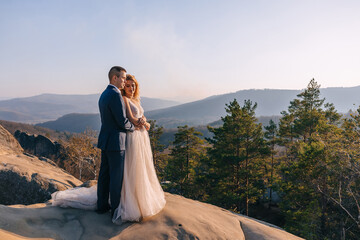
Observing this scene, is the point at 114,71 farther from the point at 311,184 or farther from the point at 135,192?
the point at 311,184

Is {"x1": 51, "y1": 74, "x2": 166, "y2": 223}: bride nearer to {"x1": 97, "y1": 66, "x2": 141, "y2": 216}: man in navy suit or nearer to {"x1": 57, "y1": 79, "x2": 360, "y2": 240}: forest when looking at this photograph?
{"x1": 97, "y1": 66, "x2": 141, "y2": 216}: man in navy suit

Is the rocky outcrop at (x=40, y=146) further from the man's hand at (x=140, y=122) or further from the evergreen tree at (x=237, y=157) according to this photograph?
the man's hand at (x=140, y=122)

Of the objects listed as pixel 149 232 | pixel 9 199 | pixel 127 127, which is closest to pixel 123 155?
pixel 127 127

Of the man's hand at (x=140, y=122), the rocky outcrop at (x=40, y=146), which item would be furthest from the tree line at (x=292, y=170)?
the rocky outcrop at (x=40, y=146)

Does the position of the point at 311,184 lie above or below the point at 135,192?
below

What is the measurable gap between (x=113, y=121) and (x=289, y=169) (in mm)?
16583

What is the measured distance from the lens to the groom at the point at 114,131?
12.9 feet

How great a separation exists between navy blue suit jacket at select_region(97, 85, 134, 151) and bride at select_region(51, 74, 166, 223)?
229 millimetres

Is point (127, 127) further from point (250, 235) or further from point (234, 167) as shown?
point (234, 167)

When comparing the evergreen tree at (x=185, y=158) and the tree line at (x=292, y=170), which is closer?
the tree line at (x=292, y=170)

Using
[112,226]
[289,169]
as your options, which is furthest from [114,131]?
[289,169]

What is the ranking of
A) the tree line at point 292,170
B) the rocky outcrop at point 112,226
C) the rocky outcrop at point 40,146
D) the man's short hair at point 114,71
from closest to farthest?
the rocky outcrop at point 112,226 < the man's short hair at point 114,71 < the tree line at point 292,170 < the rocky outcrop at point 40,146

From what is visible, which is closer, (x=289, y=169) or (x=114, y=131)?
(x=114, y=131)

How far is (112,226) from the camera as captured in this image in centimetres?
377
